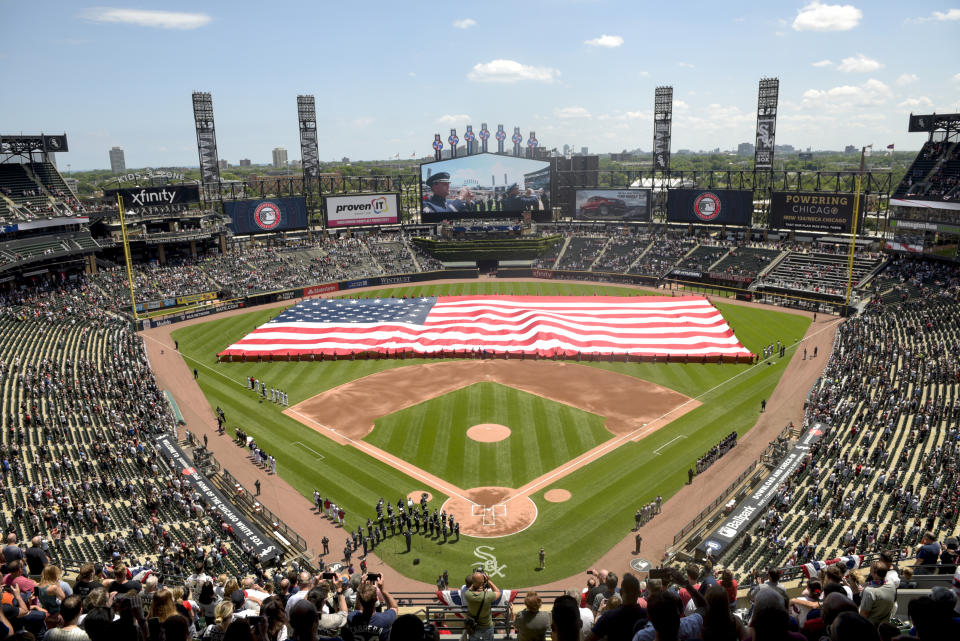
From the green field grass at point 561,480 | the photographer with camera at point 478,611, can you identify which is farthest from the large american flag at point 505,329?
the photographer with camera at point 478,611

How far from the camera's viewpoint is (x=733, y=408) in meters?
38.8

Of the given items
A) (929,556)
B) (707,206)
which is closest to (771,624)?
(929,556)

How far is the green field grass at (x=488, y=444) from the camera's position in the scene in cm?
3200

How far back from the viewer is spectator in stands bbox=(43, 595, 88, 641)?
22.9 feet

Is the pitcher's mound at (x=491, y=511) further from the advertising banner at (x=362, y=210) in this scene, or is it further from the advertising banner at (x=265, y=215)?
the advertising banner at (x=362, y=210)

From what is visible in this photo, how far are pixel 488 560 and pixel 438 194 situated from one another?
71750 millimetres

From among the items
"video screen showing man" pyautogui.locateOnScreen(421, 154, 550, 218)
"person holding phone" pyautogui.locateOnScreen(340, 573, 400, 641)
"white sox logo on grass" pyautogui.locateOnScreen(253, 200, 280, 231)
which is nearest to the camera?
"person holding phone" pyautogui.locateOnScreen(340, 573, 400, 641)

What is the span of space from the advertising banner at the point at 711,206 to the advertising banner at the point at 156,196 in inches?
2448

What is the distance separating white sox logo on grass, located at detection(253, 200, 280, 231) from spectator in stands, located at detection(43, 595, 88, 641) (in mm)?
82664

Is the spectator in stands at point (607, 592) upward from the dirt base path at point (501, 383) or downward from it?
upward

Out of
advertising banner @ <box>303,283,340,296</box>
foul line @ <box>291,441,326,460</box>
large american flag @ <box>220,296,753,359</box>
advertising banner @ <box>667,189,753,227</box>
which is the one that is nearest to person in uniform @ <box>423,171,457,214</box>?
advertising banner @ <box>303,283,340,296</box>

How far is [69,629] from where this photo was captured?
7.04 meters

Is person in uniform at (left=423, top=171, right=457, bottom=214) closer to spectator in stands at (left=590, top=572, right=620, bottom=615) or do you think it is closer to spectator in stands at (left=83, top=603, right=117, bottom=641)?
spectator in stands at (left=590, top=572, right=620, bottom=615)

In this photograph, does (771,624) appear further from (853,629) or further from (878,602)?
(878,602)
